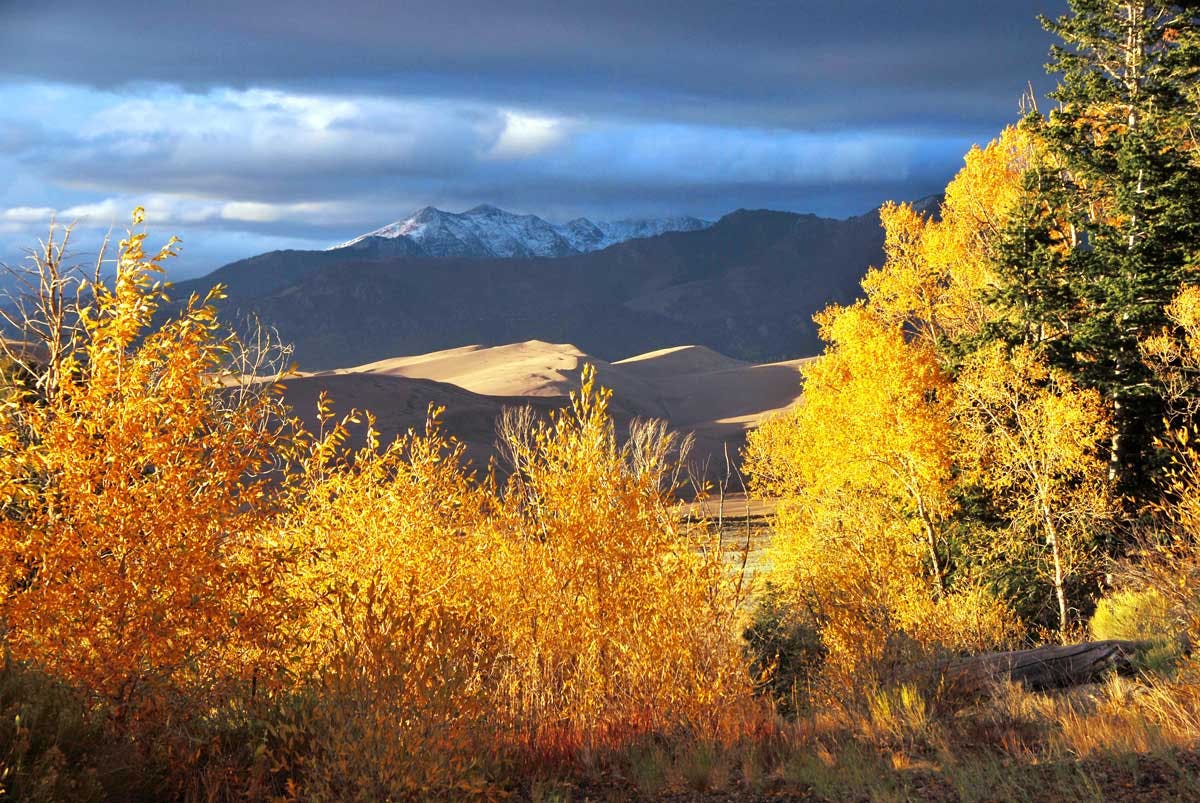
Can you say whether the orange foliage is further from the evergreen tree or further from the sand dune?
the sand dune

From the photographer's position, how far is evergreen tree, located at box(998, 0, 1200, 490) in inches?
952

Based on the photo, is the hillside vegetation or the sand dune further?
the sand dune

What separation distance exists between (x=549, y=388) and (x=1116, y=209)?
11692 centimetres

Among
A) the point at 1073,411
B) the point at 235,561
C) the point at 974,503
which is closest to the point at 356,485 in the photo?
the point at 235,561

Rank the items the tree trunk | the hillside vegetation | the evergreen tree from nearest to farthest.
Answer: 1. the hillside vegetation
2. the tree trunk
3. the evergreen tree

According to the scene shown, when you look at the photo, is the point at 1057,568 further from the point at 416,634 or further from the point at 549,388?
the point at 549,388

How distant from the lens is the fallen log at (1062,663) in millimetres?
11773

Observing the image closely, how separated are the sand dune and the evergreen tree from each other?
4656 cm

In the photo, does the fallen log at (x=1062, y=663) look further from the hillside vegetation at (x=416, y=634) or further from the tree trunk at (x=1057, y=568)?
the tree trunk at (x=1057, y=568)

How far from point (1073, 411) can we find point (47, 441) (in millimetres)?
21148

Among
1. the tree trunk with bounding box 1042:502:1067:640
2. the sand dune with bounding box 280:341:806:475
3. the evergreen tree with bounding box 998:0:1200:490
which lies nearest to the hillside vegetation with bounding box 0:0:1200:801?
the tree trunk with bounding box 1042:502:1067:640

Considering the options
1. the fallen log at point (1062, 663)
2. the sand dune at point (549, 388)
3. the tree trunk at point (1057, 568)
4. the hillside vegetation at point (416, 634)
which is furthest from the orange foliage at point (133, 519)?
the sand dune at point (549, 388)

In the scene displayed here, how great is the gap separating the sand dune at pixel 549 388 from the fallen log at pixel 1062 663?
6021cm

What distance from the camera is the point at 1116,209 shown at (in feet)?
83.7
